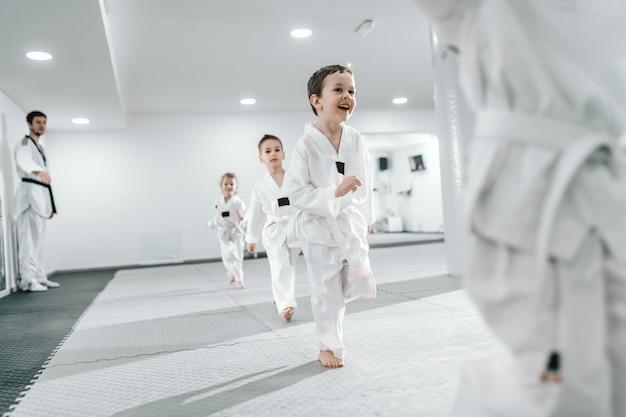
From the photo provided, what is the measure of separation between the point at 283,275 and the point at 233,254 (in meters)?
2.29

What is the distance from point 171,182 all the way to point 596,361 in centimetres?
1004

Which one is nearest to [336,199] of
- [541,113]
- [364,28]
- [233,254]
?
[541,113]

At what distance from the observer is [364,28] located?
243 inches

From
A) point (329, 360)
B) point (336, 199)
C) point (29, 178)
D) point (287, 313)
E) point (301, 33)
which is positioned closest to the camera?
point (336, 199)

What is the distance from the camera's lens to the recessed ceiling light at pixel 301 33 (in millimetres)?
6210

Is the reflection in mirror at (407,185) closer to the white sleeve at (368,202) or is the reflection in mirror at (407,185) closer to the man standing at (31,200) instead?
the man standing at (31,200)

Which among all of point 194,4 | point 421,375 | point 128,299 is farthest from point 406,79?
point 421,375

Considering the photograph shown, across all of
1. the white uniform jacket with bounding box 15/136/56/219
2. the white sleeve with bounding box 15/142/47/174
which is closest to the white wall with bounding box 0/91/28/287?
the white uniform jacket with bounding box 15/136/56/219

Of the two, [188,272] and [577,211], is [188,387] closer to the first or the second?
[577,211]

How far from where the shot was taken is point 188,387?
223 cm

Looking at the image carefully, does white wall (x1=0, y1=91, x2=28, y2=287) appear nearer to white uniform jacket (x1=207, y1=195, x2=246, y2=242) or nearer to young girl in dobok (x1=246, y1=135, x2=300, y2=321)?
white uniform jacket (x1=207, y1=195, x2=246, y2=242)

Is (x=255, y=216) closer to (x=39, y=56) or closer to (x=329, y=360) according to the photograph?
(x=329, y=360)

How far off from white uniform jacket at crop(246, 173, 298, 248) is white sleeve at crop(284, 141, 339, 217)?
114 centimetres

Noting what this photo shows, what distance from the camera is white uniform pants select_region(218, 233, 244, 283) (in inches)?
232
